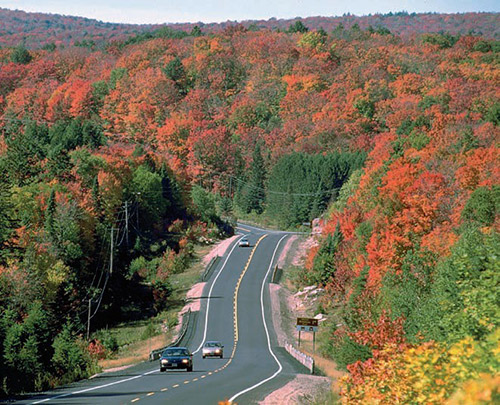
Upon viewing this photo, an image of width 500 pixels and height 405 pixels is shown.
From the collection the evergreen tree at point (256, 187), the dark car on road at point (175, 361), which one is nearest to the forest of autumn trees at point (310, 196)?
the evergreen tree at point (256, 187)

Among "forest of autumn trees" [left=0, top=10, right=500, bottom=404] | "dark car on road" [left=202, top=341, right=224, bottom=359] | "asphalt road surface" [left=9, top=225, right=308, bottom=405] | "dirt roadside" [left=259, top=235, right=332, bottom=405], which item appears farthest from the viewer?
"dark car on road" [left=202, top=341, right=224, bottom=359]

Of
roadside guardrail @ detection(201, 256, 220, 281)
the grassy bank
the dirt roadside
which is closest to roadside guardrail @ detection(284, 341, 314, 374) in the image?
the dirt roadside

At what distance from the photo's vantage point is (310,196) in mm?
138250

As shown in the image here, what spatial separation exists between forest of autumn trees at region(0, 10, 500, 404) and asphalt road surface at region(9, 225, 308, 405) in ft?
13.4

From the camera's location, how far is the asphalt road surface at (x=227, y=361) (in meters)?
28.1

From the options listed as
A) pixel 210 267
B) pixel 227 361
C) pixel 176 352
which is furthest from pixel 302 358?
pixel 210 267

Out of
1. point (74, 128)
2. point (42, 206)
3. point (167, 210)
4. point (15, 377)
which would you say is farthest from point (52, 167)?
point (15, 377)

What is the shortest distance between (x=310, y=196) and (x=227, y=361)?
87.4 m

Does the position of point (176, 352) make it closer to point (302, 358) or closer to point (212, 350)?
point (302, 358)

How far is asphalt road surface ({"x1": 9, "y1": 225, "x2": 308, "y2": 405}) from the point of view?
2808cm

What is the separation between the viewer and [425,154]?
3831 inches

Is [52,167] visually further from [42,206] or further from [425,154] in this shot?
[425,154]

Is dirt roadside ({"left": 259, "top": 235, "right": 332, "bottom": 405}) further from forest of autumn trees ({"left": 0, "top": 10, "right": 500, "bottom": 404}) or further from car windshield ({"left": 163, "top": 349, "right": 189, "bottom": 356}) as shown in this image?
car windshield ({"left": 163, "top": 349, "right": 189, "bottom": 356})

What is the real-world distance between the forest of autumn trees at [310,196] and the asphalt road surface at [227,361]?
4.08 meters
